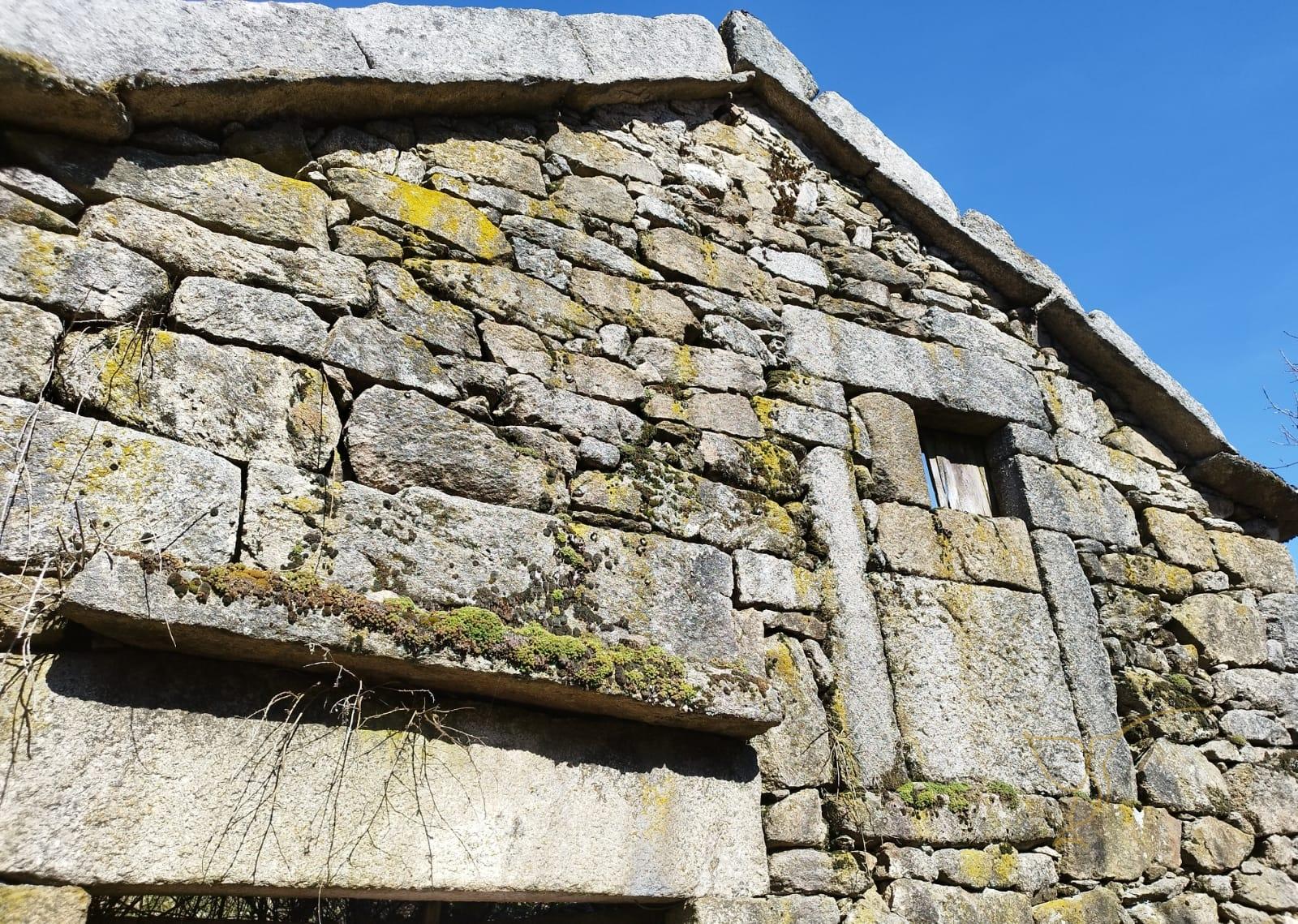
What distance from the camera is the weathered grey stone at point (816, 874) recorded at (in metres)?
2.59

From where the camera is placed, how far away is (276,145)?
110 inches

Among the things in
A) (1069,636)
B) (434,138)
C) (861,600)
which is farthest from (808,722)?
(434,138)

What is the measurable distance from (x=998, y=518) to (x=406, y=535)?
2.37m

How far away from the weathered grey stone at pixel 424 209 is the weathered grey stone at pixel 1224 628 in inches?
120

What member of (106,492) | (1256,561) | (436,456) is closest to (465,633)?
(436,456)

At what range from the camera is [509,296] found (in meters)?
2.95

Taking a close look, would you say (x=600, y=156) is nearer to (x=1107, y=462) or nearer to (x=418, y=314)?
(x=418, y=314)

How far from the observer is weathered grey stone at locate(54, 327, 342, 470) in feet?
6.93

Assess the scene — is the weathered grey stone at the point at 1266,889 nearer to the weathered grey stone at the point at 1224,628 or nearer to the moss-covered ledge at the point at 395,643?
the weathered grey stone at the point at 1224,628

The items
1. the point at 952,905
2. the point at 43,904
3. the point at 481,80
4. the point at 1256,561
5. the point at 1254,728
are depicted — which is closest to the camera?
the point at 43,904

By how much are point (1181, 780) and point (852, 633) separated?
1.46 metres

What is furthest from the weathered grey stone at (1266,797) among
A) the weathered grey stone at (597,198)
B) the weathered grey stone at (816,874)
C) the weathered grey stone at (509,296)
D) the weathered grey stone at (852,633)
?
the weathered grey stone at (597,198)

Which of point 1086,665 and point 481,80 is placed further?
point 1086,665

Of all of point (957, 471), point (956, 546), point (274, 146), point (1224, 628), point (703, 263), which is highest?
point (703, 263)
